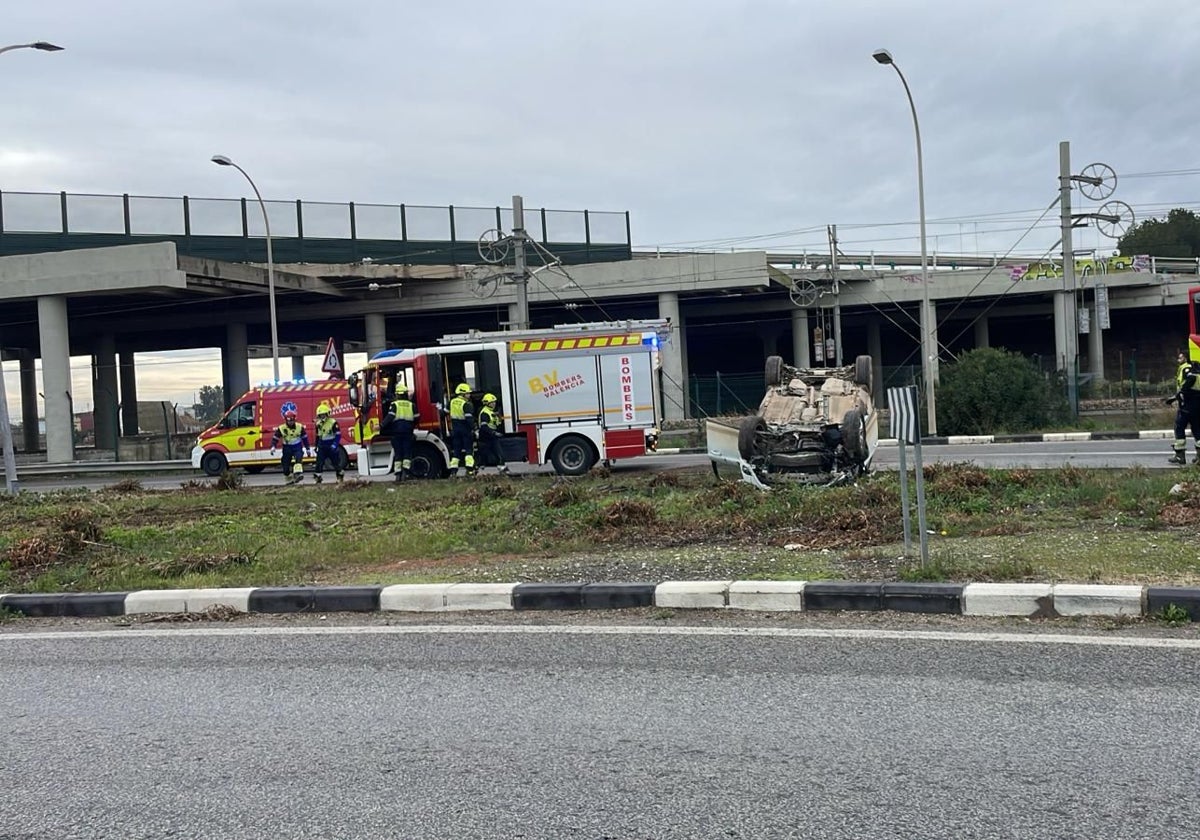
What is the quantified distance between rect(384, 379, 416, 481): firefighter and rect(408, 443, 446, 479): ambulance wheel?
59cm

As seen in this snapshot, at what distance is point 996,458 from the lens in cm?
1775

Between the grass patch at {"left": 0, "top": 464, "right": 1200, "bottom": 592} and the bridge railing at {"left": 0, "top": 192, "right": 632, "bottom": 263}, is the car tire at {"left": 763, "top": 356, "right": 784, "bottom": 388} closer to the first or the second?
the grass patch at {"left": 0, "top": 464, "right": 1200, "bottom": 592}

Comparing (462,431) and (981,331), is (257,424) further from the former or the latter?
(981,331)

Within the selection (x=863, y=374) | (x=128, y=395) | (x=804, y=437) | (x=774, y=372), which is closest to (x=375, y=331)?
(x=128, y=395)

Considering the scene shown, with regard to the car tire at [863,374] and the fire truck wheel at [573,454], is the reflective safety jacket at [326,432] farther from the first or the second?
the car tire at [863,374]

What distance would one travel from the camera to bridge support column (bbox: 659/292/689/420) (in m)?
38.3

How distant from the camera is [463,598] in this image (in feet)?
25.4

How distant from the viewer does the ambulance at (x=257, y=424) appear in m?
26.2

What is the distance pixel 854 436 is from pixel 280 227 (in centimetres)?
3047

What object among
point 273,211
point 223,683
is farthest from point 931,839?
point 273,211

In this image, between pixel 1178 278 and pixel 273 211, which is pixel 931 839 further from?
pixel 1178 278

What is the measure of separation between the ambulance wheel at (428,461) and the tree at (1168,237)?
74.9m

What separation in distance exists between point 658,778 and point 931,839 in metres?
1.12

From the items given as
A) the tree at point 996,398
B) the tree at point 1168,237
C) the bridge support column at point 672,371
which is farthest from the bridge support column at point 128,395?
the tree at point 1168,237
